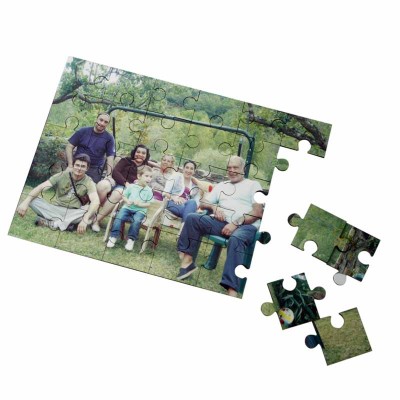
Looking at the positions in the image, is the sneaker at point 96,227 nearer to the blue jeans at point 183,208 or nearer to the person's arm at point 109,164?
the person's arm at point 109,164

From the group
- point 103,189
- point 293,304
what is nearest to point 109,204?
point 103,189

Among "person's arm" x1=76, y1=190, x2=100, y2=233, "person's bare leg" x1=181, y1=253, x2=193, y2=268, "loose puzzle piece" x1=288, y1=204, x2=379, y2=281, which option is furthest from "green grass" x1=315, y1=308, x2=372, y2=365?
"person's arm" x1=76, y1=190, x2=100, y2=233

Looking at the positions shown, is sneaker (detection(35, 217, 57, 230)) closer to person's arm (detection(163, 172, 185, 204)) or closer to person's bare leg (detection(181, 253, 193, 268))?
person's arm (detection(163, 172, 185, 204))

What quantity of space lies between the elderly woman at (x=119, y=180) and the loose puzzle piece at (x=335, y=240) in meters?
1.26

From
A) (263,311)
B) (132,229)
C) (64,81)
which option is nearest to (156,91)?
(64,81)

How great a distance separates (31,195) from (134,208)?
0.81m

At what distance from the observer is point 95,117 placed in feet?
14.3

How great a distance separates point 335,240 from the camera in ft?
13.7

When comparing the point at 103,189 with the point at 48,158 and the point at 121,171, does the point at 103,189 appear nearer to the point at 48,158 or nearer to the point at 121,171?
the point at 121,171

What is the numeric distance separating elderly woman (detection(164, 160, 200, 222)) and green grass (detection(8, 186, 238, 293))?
190 millimetres

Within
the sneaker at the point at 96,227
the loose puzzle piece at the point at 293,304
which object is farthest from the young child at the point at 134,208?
the loose puzzle piece at the point at 293,304

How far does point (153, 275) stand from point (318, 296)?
1254 mm

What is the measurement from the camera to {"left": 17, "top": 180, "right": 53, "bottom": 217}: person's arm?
419 centimetres

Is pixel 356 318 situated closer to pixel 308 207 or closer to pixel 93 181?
pixel 308 207
